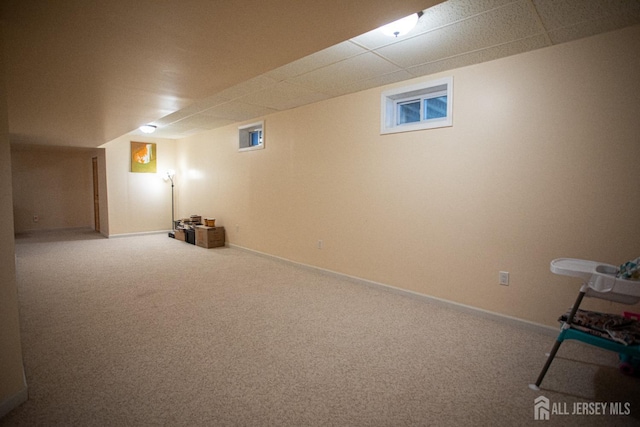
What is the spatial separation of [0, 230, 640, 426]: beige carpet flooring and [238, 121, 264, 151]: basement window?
9.71 ft

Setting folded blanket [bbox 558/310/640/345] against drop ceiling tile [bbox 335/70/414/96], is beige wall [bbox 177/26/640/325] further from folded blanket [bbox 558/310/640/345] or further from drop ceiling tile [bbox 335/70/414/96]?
folded blanket [bbox 558/310/640/345]

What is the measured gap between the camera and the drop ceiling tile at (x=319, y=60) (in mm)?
2688

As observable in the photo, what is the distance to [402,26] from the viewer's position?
2.24m

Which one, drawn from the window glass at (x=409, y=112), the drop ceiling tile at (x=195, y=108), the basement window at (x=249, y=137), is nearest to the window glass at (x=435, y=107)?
the window glass at (x=409, y=112)

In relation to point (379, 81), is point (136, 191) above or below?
below

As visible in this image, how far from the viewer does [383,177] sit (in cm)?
373

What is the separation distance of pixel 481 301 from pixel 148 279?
415cm

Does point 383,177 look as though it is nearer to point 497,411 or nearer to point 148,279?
point 497,411

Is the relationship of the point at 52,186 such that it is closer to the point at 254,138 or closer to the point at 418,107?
the point at 254,138

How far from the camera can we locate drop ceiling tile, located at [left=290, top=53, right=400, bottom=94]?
2.97 meters

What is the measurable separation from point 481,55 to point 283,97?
95.7 inches

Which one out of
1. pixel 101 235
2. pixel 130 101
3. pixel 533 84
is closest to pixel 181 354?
pixel 130 101

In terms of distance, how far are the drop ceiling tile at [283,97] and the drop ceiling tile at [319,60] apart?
0.36 m

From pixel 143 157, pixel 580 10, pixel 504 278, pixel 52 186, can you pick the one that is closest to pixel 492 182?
pixel 504 278
